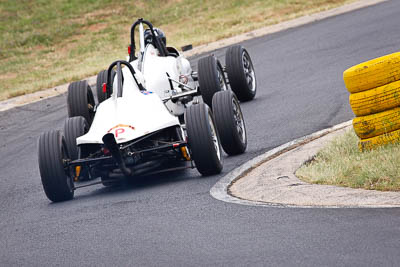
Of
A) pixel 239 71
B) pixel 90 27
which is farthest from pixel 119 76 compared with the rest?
pixel 90 27

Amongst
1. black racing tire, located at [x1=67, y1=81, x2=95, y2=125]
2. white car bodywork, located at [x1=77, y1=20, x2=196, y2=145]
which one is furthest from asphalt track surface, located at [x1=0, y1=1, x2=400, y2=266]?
black racing tire, located at [x1=67, y1=81, x2=95, y2=125]

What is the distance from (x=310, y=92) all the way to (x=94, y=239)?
27.1ft

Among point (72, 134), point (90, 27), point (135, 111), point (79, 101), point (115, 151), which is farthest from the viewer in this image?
point (90, 27)

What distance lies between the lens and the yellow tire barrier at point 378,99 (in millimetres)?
9141

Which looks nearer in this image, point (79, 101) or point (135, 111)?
point (135, 111)

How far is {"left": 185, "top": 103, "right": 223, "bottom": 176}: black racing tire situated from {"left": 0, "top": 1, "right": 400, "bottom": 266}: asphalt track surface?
0.51ft

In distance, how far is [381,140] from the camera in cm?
917

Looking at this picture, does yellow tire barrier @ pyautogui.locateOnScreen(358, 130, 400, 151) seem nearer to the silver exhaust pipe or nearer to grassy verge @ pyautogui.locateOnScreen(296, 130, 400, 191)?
grassy verge @ pyautogui.locateOnScreen(296, 130, 400, 191)

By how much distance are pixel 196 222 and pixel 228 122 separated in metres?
2.97

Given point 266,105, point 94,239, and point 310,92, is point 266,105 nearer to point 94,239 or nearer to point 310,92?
point 310,92

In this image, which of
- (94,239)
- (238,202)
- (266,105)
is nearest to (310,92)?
(266,105)

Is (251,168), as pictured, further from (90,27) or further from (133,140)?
(90,27)

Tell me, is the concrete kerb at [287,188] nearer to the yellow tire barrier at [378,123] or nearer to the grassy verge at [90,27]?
the yellow tire barrier at [378,123]

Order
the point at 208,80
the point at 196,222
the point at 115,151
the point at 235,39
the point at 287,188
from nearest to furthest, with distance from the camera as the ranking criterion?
the point at 196,222 < the point at 287,188 < the point at 115,151 < the point at 208,80 < the point at 235,39
